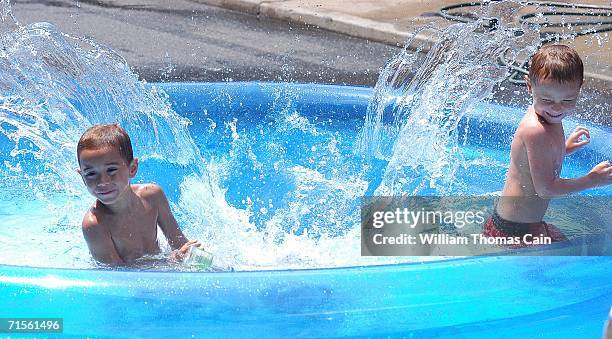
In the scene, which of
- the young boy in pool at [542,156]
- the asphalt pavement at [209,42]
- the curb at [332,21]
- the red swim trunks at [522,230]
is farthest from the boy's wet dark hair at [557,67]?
the curb at [332,21]

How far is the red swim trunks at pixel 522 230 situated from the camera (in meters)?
3.64

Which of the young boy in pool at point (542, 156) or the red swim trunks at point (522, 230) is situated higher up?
the young boy in pool at point (542, 156)

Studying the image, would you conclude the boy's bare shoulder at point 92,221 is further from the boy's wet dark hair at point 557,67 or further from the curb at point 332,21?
the curb at point 332,21

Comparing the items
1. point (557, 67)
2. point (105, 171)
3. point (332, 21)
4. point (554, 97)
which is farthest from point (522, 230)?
point (332, 21)

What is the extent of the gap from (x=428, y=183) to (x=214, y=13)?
607cm

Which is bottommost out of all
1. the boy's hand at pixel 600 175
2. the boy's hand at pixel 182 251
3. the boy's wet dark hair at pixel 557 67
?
the boy's hand at pixel 182 251

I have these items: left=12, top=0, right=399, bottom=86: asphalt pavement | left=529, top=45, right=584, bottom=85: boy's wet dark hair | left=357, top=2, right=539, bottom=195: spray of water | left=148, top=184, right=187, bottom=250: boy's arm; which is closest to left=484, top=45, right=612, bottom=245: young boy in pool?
left=529, top=45, right=584, bottom=85: boy's wet dark hair

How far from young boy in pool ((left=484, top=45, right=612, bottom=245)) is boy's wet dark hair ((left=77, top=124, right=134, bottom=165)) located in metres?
→ 1.37

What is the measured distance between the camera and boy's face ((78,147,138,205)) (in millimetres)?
3420

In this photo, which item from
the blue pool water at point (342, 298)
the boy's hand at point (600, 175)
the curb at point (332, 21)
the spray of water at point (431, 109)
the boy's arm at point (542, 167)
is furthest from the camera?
the curb at point (332, 21)

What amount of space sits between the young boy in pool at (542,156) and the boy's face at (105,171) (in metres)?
1.36

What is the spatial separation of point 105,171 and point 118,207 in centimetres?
23

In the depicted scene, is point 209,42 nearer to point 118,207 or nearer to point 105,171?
point 118,207

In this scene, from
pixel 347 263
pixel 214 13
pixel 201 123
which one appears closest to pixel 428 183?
pixel 347 263
